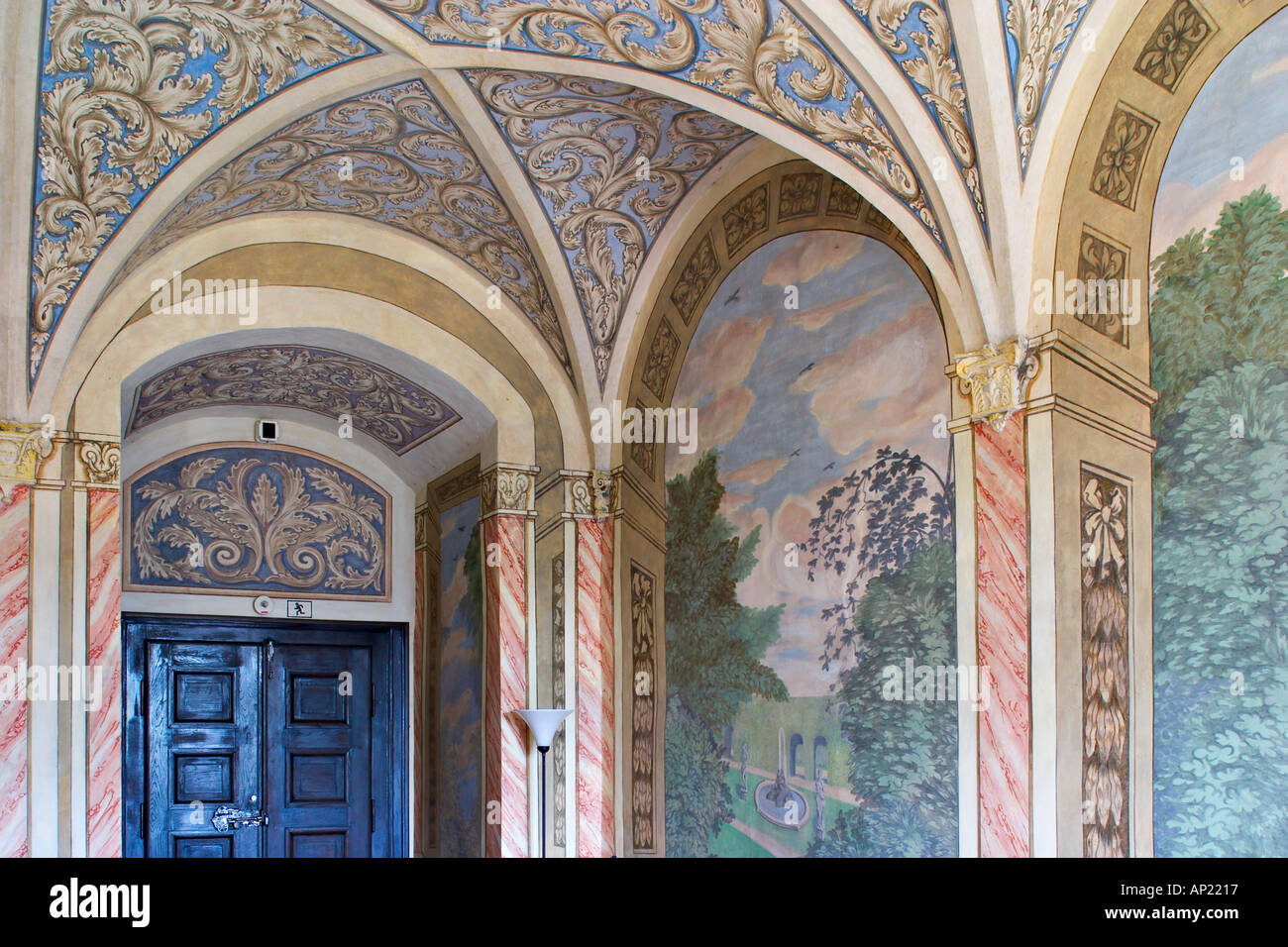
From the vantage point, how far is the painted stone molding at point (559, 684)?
23.4 feet

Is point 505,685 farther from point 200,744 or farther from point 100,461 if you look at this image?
point 200,744

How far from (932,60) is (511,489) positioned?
3921 millimetres

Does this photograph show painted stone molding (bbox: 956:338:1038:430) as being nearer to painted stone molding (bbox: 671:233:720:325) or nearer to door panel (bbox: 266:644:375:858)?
painted stone molding (bbox: 671:233:720:325)

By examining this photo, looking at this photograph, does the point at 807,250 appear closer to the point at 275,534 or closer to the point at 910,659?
the point at 910,659

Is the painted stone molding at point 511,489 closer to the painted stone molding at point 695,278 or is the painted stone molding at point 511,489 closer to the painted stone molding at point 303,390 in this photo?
the painted stone molding at point 303,390

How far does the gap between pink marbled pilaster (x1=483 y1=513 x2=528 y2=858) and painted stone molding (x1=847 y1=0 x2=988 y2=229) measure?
3.83m

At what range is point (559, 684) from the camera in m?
7.30

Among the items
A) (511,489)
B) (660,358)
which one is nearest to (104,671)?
(511,489)

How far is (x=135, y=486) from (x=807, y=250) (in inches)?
205

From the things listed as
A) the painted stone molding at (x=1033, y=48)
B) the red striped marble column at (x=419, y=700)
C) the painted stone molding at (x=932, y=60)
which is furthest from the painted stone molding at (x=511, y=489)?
the painted stone molding at (x=1033, y=48)

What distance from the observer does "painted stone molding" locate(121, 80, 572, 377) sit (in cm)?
595

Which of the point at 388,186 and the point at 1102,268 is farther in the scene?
the point at 388,186

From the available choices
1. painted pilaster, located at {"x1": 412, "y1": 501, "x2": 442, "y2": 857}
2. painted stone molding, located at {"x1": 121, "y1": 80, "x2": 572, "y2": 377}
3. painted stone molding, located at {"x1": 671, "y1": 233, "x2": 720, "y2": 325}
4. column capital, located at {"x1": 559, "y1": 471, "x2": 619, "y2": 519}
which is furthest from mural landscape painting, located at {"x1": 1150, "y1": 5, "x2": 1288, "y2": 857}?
painted pilaster, located at {"x1": 412, "y1": 501, "x2": 442, "y2": 857}
